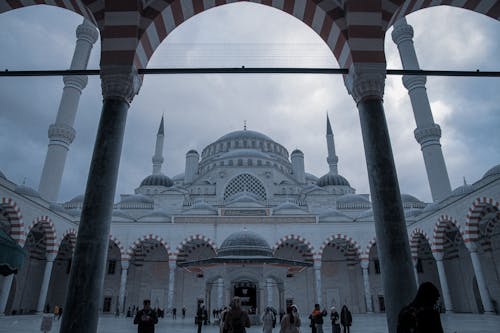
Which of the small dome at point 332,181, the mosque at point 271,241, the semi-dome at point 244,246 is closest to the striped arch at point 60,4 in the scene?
the semi-dome at point 244,246

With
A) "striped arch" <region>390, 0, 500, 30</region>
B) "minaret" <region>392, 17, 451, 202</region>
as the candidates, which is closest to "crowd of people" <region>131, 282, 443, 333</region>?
"striped arch" <region>390, 0, 500, 30</region>

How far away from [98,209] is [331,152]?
2942 centimetres

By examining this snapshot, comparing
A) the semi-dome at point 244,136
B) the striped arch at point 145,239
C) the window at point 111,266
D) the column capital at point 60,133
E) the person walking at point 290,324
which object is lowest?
the person walking at point 290,324

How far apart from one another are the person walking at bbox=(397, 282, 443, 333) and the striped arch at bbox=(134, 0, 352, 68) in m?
3.27

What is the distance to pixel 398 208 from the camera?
355 centimetres

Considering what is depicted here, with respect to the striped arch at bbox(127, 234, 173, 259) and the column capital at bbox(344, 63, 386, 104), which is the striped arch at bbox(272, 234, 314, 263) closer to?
the striped arch at bbox(127, 234, 173, 259)

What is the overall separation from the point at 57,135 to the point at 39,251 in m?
5.71

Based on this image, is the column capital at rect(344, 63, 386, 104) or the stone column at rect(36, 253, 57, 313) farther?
the stone column at rect(36, 253, 57, 313)

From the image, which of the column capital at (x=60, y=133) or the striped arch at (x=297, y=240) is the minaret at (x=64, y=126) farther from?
the striped arch at (x=297, y=240)

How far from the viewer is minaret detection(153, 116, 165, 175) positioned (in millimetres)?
31469

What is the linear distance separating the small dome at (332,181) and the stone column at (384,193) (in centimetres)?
2510

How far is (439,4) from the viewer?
4.66 meters

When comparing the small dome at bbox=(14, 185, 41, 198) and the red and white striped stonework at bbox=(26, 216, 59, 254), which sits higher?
the small dome at bbox=(14, 185, 41, 198)

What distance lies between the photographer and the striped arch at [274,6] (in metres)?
4.43
